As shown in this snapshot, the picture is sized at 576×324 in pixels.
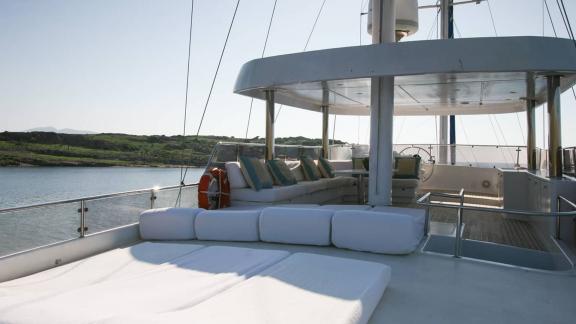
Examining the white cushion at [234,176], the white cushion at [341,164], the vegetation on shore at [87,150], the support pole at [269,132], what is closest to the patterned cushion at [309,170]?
the support pole at [269,132]

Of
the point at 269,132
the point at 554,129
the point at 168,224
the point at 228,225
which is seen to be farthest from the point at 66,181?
the point at 554,129

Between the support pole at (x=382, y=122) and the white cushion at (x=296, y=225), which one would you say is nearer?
the white cushion at (x=296, y=225)

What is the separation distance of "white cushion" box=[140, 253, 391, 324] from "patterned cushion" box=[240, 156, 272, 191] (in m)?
3.83

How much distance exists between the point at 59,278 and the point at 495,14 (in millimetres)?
12703

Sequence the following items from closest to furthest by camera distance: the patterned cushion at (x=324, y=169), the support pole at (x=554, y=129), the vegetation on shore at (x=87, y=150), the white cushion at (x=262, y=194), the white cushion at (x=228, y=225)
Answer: the white cushion at (x=228, y=225)
the support pole at (x=554, y=129)
the white cushion at (x=262, y=194)
the patterned cushion at (x=324, y=169)
the vegetation on shore at (x=87, y=150)

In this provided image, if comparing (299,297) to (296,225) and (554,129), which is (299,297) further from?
(554,129)

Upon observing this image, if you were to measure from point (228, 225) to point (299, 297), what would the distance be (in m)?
2.42

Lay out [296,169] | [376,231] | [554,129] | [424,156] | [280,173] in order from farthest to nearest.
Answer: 1. [424,156]
2. [296,169]
3. [280,173]
4. [554,129]
5. [376,231]

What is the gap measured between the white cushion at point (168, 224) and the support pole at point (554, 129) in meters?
4.65

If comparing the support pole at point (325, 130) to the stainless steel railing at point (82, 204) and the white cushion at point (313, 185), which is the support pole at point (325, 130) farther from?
the stainless steel railing at point (82, 204)

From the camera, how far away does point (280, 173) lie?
290 inches

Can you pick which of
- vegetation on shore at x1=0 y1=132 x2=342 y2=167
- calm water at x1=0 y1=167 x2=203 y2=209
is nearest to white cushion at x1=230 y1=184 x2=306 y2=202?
calm water at x1=0 y1=167 x2=203 y2=209

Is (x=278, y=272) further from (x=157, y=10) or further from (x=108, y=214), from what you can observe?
(x=157, y=10)

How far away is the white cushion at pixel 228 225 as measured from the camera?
4.49m
